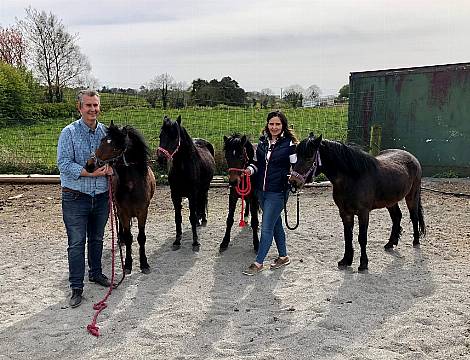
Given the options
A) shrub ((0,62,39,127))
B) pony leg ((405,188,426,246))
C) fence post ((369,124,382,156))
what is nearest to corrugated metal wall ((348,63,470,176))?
fence post ((369,124,382,156))

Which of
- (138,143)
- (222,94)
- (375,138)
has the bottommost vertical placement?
(375,138)

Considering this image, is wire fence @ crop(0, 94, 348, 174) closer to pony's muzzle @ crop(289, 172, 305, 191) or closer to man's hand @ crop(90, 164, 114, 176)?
pony's muzzle @ crop(289, 172, 305, 191)

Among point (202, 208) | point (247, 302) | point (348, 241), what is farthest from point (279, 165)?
point (202, 208)

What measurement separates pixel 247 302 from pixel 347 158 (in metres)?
1.80

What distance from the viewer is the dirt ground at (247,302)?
136 inches

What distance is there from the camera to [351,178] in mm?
4961

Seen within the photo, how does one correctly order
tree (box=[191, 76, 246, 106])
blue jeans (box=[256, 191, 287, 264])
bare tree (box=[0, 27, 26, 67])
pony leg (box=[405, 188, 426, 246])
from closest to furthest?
1. blue jeans (box=[256, 191, 287, 264])
2. pony leg (box=[405, 188, 426, 246])
3. tree (box=[191, 76, 246, 106])
4. bare tree (box=[0, 27, 26, 67])

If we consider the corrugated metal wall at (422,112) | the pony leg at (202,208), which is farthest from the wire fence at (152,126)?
the pony leg at (202,208)

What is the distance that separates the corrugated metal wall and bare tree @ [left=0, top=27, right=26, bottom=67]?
25.2m

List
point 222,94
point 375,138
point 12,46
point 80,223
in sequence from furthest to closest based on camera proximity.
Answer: point 12,46 → point 222,94 → point 375,138 → point 80,223

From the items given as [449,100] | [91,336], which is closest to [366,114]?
[449,100]

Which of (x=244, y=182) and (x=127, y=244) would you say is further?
(x=244, y=182)

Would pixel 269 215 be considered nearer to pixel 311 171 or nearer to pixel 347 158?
pixel 311 171

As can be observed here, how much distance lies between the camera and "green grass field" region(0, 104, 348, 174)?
10.6m
